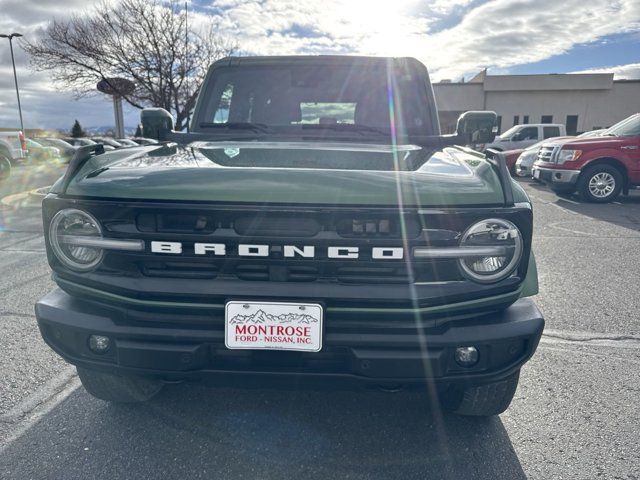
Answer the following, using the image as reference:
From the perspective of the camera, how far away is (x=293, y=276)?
69.4 inches

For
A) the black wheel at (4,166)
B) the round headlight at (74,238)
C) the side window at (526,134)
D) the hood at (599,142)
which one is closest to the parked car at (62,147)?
the black wheel at (4,166)

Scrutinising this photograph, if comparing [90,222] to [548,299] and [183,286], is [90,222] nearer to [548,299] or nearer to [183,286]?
[183,286]

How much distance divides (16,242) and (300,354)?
5933 millimetres

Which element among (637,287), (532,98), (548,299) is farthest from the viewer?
(532,98)

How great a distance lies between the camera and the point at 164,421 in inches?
93.4

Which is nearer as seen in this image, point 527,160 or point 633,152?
point 633,152

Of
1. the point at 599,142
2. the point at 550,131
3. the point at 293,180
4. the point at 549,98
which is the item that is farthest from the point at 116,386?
the point at 549,98

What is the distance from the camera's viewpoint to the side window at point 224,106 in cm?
325

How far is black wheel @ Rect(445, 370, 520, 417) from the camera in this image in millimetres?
2162

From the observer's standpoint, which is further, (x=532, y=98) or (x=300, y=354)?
(x=532, y=98)

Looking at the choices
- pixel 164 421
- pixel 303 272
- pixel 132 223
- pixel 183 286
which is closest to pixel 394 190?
pixel 303 272

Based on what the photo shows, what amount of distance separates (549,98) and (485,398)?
122 feet

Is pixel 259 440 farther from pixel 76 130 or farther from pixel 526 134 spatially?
pixel 76 130

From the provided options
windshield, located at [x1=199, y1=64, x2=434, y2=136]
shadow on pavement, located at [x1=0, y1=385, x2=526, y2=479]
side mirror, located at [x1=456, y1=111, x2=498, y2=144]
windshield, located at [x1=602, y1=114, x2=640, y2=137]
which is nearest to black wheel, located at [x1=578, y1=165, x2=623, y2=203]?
windshield, located at [x1=602, y1=114, x2=640, y2=137]
